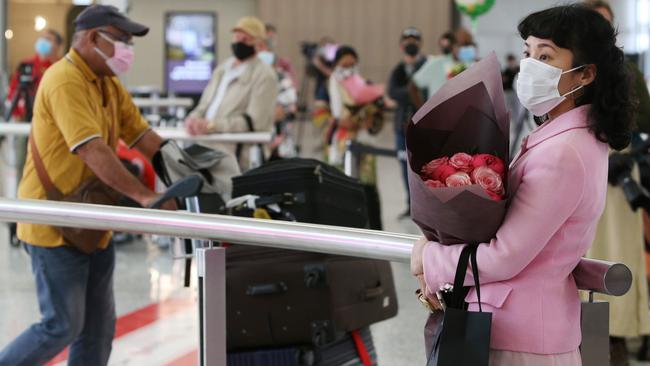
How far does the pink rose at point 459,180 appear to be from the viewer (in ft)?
6.23

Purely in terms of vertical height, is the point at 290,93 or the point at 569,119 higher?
the point at 569,119

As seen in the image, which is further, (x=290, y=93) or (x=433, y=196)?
(x=290, y=93)

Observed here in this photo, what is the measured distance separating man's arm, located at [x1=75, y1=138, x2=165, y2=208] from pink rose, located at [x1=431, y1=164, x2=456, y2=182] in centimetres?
151

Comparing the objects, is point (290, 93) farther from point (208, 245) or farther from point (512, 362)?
point (512, 362)

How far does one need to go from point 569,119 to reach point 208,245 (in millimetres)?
1006

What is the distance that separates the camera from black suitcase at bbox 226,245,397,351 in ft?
9.68

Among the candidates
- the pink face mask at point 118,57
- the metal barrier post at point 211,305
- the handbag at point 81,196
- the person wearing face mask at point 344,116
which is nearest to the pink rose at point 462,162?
the metal barrier post at point 211,305

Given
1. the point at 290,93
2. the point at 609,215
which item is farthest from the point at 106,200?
the point at 290,93

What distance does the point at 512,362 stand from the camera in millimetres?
1930

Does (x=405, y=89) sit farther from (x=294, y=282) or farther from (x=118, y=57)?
(x=294, y=282)

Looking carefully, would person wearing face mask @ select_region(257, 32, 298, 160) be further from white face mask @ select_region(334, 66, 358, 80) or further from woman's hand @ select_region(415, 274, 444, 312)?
woman's hand @ select_region(415, 274, 444, 312)

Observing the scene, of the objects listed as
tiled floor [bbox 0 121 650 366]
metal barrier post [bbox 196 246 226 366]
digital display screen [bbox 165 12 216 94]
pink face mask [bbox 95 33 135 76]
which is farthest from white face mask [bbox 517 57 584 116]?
digital display screen [bbox 165 12 216 94]

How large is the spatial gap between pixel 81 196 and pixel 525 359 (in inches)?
74.7

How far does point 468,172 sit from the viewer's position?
192 centimetres
